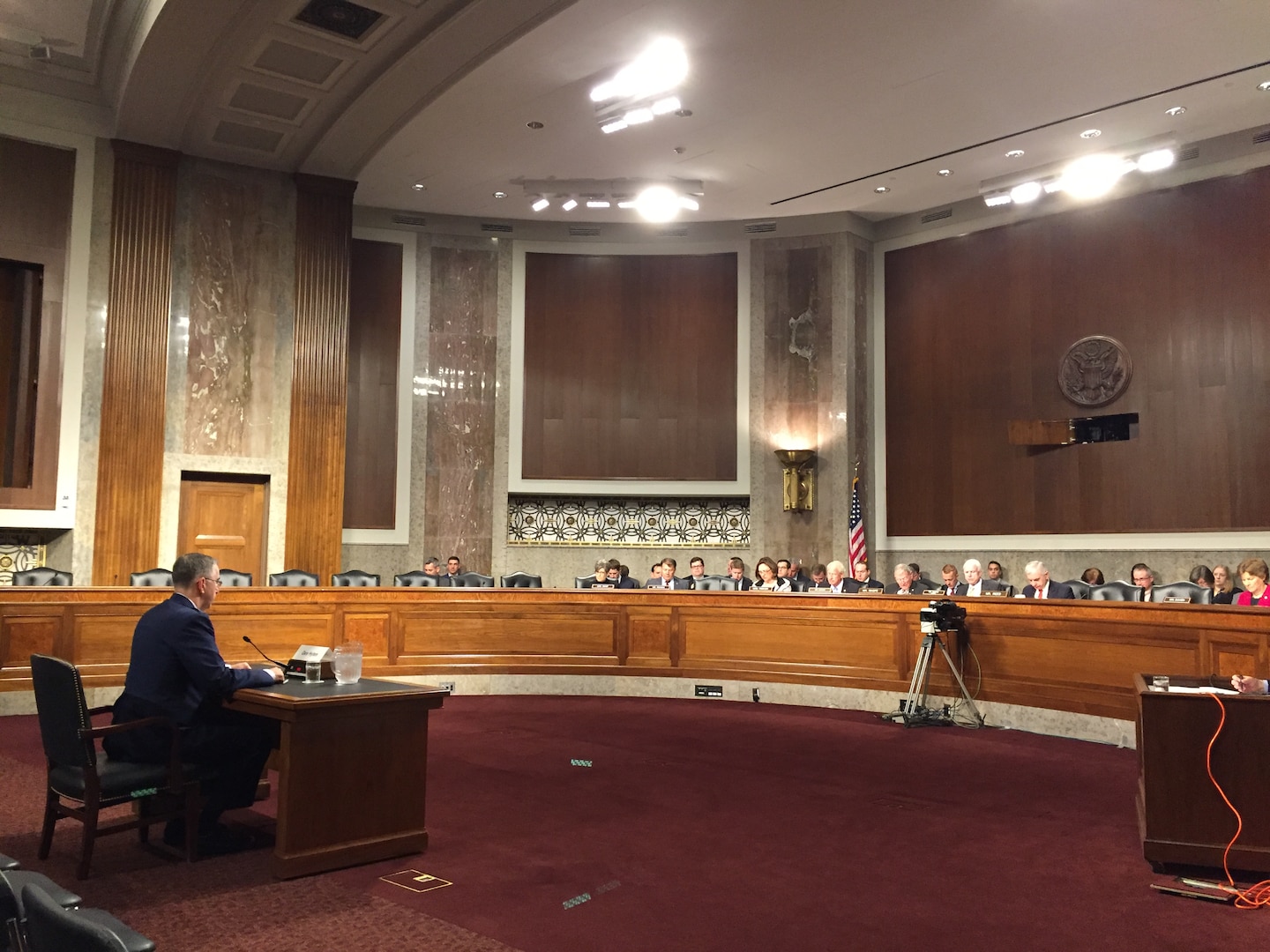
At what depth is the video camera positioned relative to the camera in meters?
7.85

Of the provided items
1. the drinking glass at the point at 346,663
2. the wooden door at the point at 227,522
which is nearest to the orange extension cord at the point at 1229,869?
the drinking glass at the point at 346,663

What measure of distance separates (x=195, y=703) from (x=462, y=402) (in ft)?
29.9

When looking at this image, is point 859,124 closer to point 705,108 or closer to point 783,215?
point 705,108

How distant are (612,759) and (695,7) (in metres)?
5.66

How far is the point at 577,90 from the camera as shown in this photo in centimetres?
950

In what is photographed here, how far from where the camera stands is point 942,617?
7.87 m

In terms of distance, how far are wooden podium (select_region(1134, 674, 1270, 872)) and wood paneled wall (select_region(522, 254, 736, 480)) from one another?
902 centimetres

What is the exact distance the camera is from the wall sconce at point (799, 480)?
41.4 ft

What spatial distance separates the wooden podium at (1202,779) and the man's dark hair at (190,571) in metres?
3.90

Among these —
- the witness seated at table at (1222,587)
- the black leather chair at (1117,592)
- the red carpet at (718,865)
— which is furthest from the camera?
the black leather chair at (1117,592)

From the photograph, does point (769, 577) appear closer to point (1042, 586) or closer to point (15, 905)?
point (1042, 586)

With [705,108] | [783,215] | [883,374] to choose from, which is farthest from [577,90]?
[883,374]

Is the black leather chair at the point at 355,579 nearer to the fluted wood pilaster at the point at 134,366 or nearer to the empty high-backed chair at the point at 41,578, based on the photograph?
the fluted wood pilaster at the point at 134,366

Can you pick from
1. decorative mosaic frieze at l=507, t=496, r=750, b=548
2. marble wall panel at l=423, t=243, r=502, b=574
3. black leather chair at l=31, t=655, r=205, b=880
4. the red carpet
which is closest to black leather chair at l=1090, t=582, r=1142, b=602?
the red carpet
